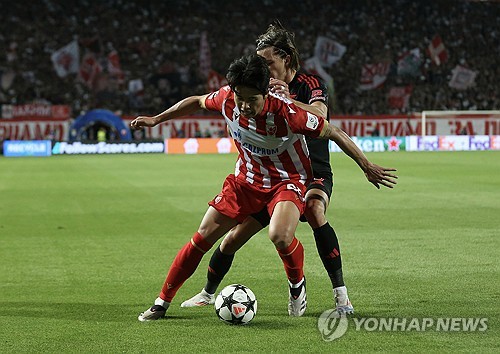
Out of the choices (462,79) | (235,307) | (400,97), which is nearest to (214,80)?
(400,97)

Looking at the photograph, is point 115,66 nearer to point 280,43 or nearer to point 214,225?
point 280,43

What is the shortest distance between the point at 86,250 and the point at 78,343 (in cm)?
479

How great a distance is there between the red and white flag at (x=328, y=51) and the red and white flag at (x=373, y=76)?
170cm

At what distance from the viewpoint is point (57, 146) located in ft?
128

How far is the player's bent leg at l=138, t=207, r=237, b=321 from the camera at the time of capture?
6.29 metres

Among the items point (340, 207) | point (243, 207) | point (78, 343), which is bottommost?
point (340, 207)

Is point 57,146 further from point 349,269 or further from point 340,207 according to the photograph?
point 349,269

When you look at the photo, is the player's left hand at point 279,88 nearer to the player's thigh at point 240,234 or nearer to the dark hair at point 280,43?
the dark hair at point 280,43

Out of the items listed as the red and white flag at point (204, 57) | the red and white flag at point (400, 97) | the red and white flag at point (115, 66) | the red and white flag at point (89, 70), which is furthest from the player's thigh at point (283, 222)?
the red and white flag at point (400, 97)

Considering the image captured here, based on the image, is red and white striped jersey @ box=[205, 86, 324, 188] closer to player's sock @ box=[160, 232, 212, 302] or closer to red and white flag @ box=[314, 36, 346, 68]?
player's sock @ box=[160, 232, 212, 302]

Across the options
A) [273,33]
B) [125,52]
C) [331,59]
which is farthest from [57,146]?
[273,33]

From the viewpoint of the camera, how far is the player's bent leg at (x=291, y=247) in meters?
6.13

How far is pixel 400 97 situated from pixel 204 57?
10.1 meters

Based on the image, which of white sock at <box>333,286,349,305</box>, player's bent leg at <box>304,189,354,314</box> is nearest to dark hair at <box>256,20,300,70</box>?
player's bent leg at <box>304,189,354,314</box>
